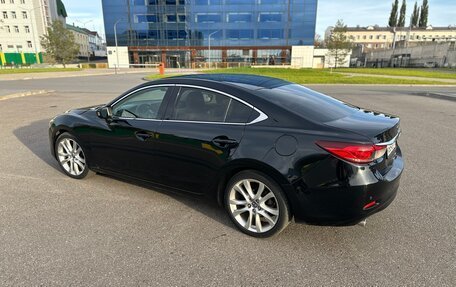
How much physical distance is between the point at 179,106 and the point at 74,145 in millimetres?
2030

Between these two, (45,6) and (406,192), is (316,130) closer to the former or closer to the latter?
(406,192)

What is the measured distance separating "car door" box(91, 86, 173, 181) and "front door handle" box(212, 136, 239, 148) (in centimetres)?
87

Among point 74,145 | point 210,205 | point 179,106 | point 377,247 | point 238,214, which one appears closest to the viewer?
point 377,247

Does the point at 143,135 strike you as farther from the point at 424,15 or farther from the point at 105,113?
the point at 424,15

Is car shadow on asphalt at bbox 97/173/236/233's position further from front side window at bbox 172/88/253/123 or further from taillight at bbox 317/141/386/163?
taillight at bbox 317/141/386/163

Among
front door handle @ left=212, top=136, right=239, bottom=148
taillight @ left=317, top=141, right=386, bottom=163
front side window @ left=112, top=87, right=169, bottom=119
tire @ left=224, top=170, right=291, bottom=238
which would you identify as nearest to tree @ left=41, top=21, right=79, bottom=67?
front side window @ left=112, top=87, right=169, bottom=119

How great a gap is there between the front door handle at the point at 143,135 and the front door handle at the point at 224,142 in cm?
92

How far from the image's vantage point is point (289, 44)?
63.2 meters

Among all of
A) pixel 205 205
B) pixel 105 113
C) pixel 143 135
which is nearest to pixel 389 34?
pixel 205 205

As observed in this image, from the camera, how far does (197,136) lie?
3324mm

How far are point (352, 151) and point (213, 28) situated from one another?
213ft

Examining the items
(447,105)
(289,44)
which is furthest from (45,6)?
(447,105)

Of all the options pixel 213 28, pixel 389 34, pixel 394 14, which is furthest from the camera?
pixel 389 34

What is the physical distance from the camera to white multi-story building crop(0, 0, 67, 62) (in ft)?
252
